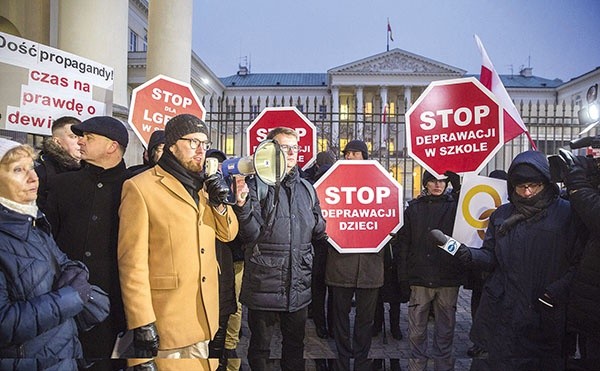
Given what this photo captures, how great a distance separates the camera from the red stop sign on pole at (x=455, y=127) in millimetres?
4219

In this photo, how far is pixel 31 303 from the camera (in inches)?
84.7

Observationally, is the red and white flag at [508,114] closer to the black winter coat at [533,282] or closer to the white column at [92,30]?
the black winter coat at [533,282]

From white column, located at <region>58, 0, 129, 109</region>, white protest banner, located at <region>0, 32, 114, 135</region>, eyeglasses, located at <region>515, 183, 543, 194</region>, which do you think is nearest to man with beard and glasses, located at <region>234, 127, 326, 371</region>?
eyeglasses, located at <region>515, 183, 543, 194</region>

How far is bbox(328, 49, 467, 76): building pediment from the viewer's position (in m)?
60.3

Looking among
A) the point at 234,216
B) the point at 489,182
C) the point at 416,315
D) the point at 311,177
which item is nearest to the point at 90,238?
the point at 234,216

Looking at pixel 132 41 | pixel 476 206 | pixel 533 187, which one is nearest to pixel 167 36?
pixel 476 206

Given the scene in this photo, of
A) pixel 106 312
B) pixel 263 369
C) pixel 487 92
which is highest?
pixel 487 92

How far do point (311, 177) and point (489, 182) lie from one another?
333 cm

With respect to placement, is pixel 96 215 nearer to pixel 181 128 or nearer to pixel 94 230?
pixel 94 230

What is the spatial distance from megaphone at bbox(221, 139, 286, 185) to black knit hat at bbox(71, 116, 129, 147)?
0.78 m

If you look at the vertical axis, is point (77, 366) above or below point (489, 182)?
below

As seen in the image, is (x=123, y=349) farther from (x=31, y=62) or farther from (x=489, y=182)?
(x=489, y=182)

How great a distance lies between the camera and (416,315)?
436cm

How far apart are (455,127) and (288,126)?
2.71 m
